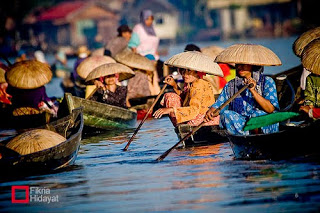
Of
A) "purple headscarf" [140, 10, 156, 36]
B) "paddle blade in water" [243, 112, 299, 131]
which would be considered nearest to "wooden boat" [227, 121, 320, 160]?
"paddle blade in water" [243, 112, 299, 131]

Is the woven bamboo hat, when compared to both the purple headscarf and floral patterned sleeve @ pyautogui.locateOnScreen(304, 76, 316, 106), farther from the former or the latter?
the purple headscarf

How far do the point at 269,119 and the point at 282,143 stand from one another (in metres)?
0.29

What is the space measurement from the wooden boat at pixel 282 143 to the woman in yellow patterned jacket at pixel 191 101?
985 mm

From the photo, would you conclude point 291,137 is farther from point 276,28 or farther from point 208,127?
point 276,28

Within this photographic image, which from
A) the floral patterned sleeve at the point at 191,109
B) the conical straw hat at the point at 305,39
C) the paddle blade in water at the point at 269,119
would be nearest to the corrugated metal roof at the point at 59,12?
the conical straw hat at the point at 305,39

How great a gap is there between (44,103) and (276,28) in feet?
167

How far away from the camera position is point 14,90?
13047 millimetres

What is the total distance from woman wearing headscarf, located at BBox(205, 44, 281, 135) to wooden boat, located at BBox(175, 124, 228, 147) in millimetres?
995

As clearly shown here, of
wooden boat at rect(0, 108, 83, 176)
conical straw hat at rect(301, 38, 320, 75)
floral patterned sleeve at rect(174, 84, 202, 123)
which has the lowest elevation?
wooden boat at rect(0, 108, 83, 176)

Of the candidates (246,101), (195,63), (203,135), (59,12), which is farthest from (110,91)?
(59,12)

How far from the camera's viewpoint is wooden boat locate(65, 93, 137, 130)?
450 inches

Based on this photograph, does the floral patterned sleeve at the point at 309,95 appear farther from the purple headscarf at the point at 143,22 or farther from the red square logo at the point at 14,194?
the purple headscarf at the point at 143,22

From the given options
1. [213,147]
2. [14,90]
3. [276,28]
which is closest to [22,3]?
[276,28]

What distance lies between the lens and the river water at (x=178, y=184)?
6684 mm
